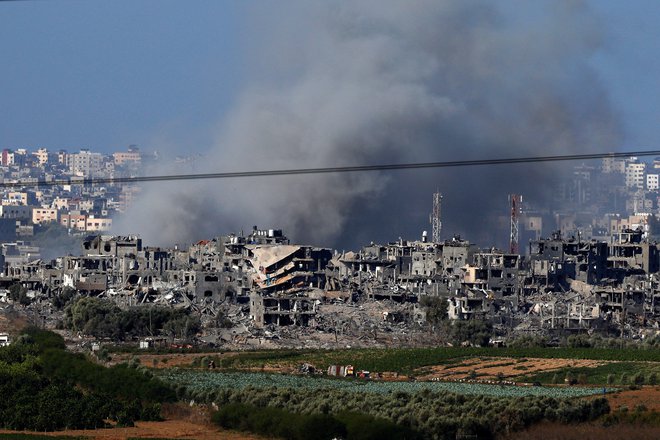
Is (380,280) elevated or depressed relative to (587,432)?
elevated

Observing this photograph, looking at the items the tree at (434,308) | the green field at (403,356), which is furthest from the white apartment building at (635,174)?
the green field at (403,356)

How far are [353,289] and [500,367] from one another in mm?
20150

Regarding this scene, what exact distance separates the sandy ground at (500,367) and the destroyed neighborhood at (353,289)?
6965 millimetres

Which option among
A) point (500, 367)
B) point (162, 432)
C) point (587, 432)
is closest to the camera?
point (587, 432)

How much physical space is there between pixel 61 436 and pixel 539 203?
320ft

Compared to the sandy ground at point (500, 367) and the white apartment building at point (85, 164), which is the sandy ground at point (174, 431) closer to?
the sandy ground at point (500, 367)

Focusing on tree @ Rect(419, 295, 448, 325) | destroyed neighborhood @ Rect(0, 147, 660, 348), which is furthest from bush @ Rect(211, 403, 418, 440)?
tree @ Rect(419, 295, 448, 325)

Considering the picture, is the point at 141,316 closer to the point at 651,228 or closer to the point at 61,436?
the point at 61,436

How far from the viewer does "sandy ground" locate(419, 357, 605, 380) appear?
41816 mm

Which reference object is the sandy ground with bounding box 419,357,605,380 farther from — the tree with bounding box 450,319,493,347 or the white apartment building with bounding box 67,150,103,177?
the white apartment building with bounding box 67,150,103,177

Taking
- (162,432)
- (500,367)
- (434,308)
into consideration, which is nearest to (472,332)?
(434,308)

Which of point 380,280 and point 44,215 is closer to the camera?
point 380,280

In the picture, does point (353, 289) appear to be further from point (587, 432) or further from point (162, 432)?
point (587, 432)

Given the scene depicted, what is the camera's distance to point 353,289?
2483 inches
